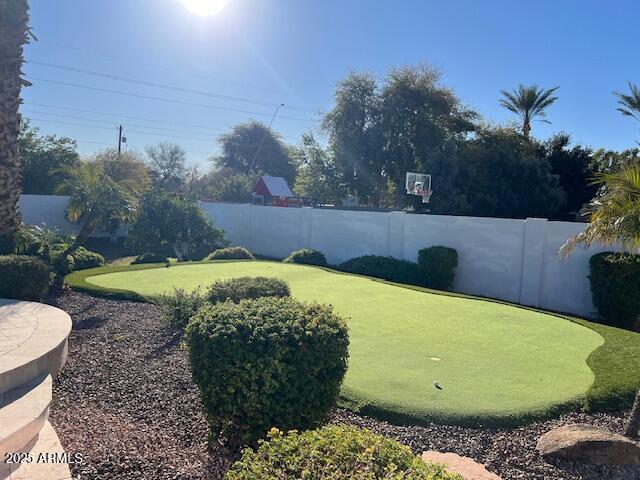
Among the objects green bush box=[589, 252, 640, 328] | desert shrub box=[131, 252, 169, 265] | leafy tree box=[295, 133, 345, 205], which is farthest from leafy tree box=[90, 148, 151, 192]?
green bush box=[589, 252, 640, 328]

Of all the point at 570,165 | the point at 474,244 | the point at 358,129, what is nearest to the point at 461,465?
the point at 474,244

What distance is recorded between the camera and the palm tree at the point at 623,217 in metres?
4.35

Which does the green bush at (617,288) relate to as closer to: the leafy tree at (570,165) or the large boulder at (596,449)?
the large boulder at (596,449)

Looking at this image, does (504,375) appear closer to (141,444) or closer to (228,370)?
(228,370)

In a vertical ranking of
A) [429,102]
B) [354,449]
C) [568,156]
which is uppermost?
[429,102]

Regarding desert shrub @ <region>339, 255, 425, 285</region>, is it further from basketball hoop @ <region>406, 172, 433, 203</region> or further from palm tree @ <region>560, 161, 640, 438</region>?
palm tree @ <region>560, 161, 640, 438</region>

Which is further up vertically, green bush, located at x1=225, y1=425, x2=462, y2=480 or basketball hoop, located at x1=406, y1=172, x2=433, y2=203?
basketball hoop, located at x1=406, y1=172, x2=433, y2=203

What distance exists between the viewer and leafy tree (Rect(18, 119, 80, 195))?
2634 cm

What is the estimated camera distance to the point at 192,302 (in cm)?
749

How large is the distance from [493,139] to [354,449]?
2538 centimetres

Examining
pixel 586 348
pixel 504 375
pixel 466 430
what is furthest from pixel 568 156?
pixel 466 430

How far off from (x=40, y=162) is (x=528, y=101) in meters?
26.6

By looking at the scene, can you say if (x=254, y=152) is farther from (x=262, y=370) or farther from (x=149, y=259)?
(x=262, y=370)

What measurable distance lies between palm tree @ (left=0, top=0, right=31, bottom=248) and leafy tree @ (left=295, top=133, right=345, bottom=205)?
65.0ft
